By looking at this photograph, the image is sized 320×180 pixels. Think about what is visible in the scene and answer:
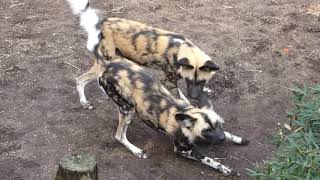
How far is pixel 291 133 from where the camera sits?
318 cm

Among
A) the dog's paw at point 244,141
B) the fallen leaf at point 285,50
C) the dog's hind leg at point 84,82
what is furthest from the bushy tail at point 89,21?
the fallen leaf at point 285,50

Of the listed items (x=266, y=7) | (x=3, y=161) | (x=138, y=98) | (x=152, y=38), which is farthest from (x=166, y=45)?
(x=266, y=7)

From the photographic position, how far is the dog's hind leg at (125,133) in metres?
4.80

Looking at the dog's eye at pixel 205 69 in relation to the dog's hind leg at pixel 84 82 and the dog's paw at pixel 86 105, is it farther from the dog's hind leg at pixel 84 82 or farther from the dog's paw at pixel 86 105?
the dog's paw at pixel 86 105

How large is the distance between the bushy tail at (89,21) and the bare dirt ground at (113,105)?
0.61 m

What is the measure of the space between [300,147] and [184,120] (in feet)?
5.55

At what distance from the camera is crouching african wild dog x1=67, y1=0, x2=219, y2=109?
5.14 metres

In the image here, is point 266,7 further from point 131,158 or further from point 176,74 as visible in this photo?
point 131,158

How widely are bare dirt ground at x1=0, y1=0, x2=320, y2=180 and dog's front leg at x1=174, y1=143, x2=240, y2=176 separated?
0.07 m

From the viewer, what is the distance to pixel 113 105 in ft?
17.9

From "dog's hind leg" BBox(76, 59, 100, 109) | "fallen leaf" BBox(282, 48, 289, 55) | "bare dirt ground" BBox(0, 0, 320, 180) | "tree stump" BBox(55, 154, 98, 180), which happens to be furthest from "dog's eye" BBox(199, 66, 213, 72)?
"tree stump" BBox(55, 154, 98, 180)

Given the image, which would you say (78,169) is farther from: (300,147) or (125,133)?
(125,133)

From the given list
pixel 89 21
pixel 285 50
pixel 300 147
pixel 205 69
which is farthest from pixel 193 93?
pixel 300 147

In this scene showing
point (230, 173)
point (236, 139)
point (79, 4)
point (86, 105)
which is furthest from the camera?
point (79, 4)
